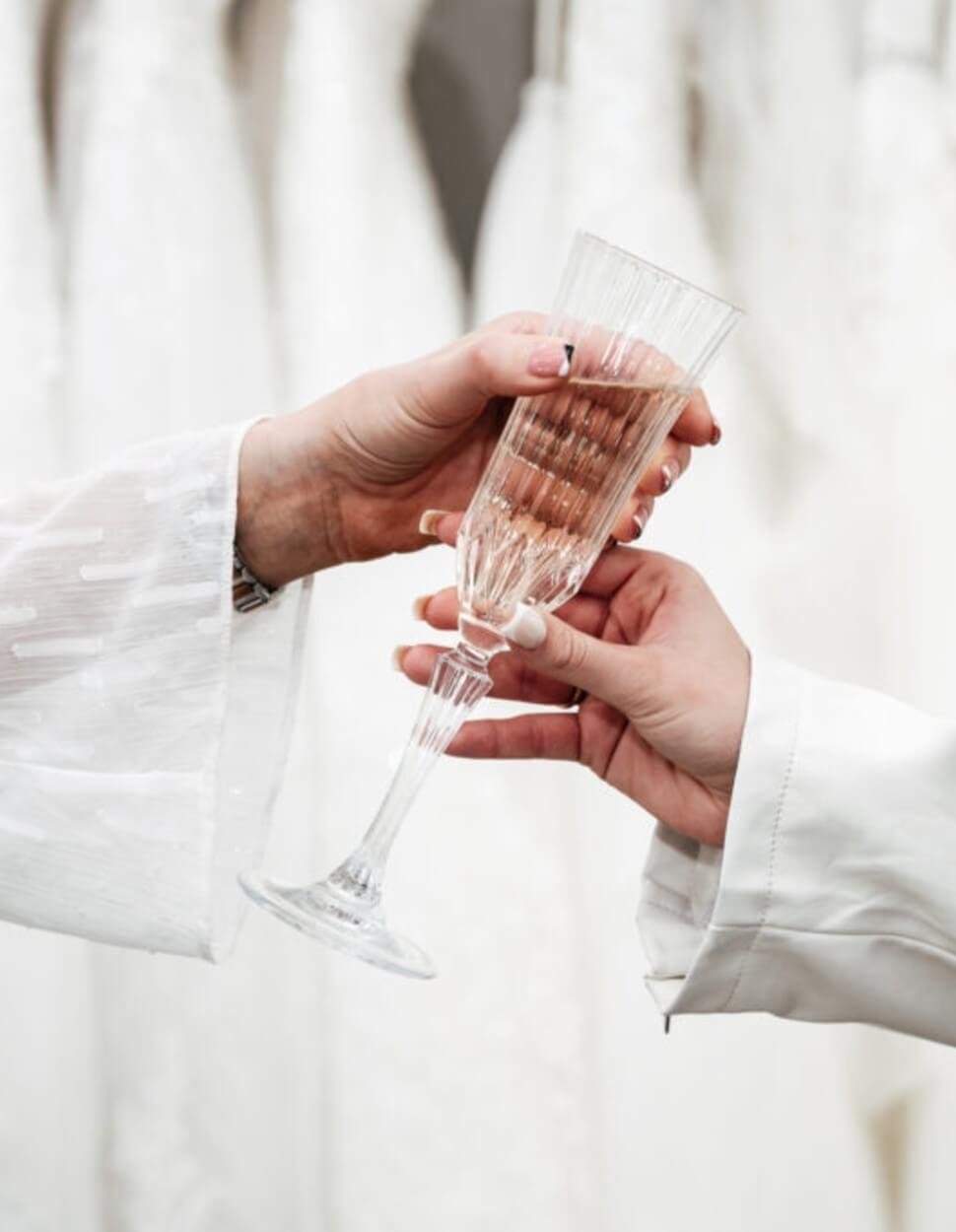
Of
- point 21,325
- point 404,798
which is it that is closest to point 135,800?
point 404,798

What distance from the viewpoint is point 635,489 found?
60 cm

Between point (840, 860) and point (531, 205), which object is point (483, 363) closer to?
point (840, 860)

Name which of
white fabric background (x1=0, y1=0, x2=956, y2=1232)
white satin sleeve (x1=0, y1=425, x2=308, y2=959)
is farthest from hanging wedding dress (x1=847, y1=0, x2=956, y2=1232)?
white satin sleeve (x1=0, y1=425, x2=308, y2=959)

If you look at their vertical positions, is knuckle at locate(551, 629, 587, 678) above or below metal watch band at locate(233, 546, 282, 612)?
above

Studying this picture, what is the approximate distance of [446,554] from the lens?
84 cm

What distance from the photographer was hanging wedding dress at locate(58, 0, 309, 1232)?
2.69 ft

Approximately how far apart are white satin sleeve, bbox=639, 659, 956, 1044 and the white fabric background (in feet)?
0.67

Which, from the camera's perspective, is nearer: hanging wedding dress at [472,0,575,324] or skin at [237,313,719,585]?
skin at [237,313,719,585]

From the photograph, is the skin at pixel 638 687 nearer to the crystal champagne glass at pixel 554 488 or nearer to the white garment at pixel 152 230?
the crystal champagne glass at pixel 554 488

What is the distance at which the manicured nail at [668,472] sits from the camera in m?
0.60

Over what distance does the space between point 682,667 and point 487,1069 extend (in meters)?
0.34

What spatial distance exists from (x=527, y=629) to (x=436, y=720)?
6 cm

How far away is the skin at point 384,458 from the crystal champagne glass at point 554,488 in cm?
3

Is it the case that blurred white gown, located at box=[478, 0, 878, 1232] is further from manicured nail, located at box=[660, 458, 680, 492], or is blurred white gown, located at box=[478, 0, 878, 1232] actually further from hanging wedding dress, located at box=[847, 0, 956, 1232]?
manicured nail, located at box=[660, 458, 680, 492]
